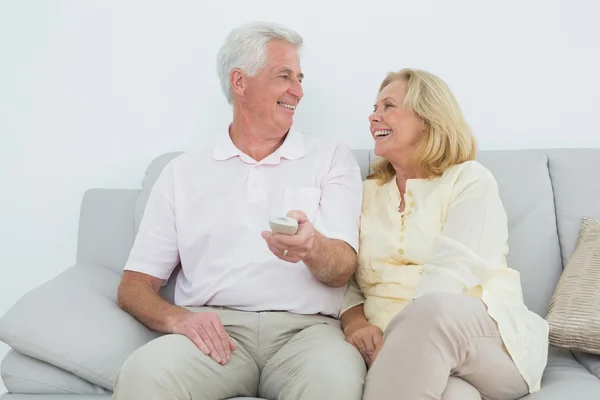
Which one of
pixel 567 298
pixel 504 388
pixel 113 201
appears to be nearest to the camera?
pixel 504 388

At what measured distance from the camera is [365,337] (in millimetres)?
1814

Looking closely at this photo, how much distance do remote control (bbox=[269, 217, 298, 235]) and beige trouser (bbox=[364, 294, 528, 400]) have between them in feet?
1.02

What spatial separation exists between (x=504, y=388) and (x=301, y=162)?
2.83ft

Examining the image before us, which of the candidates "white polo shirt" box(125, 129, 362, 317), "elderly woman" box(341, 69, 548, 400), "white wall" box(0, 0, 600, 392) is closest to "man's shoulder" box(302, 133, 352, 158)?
"white polo shirt" box(125, 129, 362, 317)

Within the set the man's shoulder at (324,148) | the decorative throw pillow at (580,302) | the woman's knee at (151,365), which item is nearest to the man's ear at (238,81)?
the man's shoulder at (324,148)

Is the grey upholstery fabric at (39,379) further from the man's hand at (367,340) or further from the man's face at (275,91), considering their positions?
the man's face at (275,91)

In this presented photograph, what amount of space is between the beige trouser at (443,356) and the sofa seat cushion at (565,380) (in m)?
0.09

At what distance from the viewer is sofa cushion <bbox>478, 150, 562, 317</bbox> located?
2.04 meters

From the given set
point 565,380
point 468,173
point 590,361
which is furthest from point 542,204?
point 565,380

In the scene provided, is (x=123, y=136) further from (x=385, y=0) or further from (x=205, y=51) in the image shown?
(x=385, y=0)

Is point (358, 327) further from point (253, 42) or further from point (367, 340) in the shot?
point (253, 42)

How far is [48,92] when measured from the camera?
2.66 metres

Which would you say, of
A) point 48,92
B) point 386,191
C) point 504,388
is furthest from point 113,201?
point 504,388

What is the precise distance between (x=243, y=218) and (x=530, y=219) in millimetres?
831
